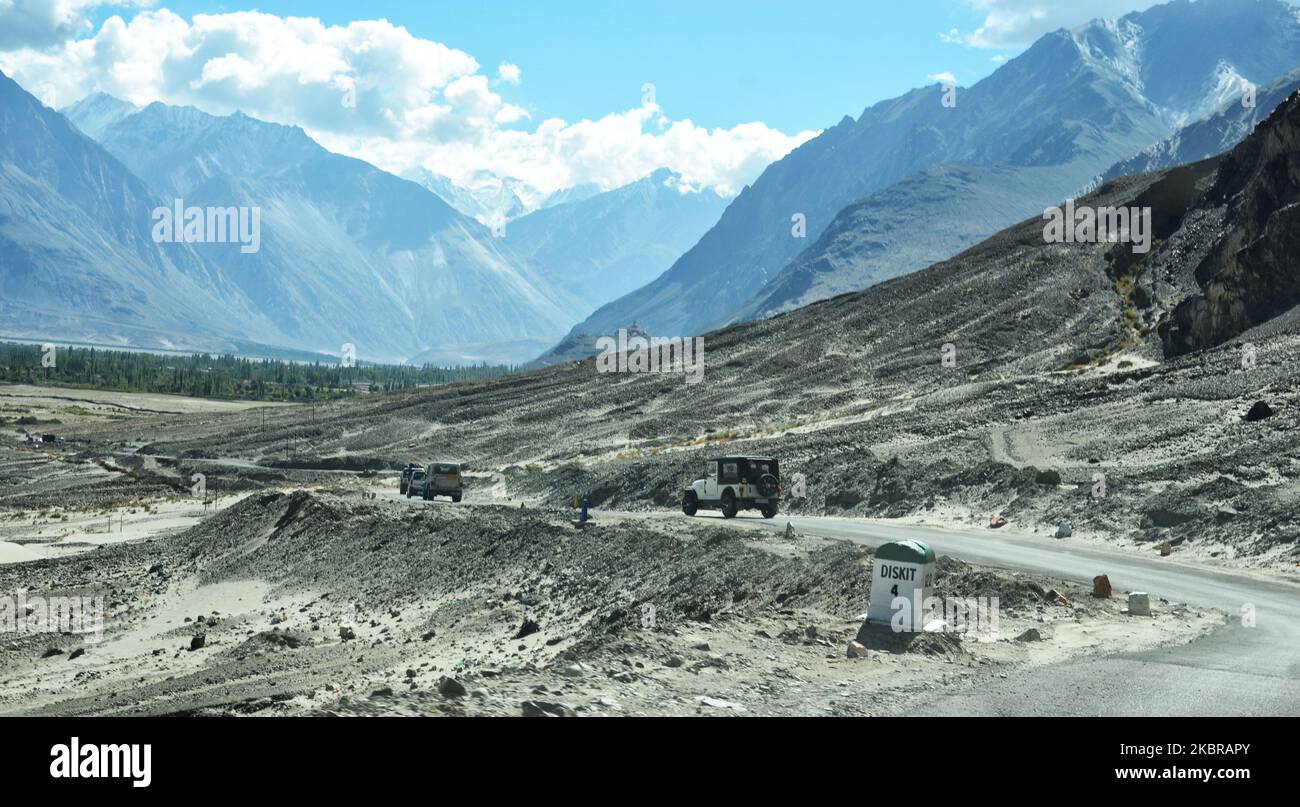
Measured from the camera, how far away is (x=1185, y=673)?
15484 mm

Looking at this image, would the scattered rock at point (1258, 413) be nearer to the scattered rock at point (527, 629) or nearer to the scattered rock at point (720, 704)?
the scattered rock at point (527, 629)

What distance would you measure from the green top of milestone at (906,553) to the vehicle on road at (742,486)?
74.1ft

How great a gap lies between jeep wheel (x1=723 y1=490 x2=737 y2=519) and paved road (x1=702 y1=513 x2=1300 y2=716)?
15477 mm

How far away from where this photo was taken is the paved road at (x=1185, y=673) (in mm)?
13445

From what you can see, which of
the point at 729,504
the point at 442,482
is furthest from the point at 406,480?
the point at 729,504

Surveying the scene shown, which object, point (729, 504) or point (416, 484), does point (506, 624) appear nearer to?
point (729, 504)

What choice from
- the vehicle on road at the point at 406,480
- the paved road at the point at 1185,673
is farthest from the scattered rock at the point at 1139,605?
the vehicle on road at the point at 406,480

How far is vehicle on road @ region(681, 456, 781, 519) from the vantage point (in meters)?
41.8

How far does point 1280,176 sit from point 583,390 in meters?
61.5

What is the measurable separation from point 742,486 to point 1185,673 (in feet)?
87.3

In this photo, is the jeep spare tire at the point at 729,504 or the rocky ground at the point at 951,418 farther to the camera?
the jeep spare tire at the point at 729,504

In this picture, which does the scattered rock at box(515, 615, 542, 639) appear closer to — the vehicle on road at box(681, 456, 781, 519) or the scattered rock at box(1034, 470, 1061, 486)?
the vehicle on road at box(681, 456, 781, 519)
